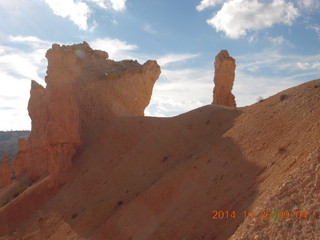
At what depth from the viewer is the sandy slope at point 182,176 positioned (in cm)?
947

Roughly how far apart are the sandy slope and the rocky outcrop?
1208 mm

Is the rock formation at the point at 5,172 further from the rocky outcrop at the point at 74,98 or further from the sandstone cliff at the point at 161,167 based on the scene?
the sandstone cliff at the point at 161,167

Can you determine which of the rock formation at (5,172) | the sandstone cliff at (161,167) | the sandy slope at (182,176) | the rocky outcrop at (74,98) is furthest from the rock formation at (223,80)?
the rock formation at (5,172)

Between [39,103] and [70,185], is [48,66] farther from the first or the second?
[70,185]

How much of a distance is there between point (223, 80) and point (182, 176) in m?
16.1

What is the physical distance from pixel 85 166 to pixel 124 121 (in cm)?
402

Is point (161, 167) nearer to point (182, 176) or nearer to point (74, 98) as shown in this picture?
point (182, 176)

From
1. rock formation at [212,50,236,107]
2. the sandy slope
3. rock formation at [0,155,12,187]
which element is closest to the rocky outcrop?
the sandy slope

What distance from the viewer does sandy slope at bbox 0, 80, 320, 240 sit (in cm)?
947

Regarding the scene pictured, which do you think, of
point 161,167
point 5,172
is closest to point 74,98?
point 161,167

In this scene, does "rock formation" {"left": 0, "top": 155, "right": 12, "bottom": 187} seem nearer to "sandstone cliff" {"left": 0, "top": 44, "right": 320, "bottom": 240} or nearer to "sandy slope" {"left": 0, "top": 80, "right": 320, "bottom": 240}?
"sandstone cliff" {"left": 0, "top": 44, "right": 320, "bottom": 240}

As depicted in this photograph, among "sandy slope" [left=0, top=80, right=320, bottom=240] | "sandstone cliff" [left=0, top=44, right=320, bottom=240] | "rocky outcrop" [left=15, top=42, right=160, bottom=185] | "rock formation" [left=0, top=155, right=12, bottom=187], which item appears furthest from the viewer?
"rock formation" [left=0, top=155, right=12, bottom=187]

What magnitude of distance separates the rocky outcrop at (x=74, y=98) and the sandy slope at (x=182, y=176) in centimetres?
121

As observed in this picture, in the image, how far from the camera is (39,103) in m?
26.9
